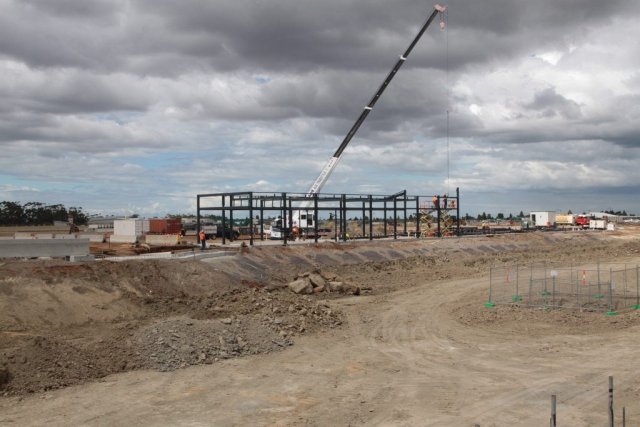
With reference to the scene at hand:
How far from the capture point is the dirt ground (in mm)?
14516

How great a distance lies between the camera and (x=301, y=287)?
33.2 meters

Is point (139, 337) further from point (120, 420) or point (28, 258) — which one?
point (28, 258)

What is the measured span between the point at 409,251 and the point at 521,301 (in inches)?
1054

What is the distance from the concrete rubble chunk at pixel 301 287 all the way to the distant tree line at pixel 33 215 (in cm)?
8794

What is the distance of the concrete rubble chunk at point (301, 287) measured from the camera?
1303 inches

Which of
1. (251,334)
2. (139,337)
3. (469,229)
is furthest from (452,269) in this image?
(469,229)

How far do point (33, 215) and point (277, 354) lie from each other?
114 meters

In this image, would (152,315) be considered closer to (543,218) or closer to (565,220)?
(543,218)

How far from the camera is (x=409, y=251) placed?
55406mm

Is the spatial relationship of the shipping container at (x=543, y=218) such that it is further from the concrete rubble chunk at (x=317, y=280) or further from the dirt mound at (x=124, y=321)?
the dirt mound at (x=124, y=321)

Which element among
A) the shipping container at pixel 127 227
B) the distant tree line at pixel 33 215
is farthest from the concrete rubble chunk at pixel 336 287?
the distant tree line at pixel 33 215

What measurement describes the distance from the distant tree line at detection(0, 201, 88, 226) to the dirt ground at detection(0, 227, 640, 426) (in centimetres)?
9207

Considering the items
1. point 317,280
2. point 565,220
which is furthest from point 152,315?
point 565,220

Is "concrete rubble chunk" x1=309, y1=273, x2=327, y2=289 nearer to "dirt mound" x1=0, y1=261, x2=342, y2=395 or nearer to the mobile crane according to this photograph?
"dirt mound" x1=0, y1=261, x2=342, y2=395
